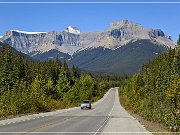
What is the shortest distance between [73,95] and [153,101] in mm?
54333

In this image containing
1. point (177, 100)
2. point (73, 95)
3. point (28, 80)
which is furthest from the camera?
point (28, 80)

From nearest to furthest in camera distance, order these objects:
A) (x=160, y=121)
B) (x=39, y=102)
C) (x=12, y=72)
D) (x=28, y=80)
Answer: (x=160, y=121) → (x=39, y=102) → (x=12, y=72) → (x=28, y=80)

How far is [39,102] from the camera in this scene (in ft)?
181

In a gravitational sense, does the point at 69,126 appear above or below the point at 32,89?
below

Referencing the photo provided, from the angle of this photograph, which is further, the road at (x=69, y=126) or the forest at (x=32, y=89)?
the forest at (x=32, y=89)

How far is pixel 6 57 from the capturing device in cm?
10556

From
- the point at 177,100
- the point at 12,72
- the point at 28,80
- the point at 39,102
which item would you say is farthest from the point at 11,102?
the point at 28,80

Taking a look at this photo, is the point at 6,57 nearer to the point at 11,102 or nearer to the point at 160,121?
the point at 11,102

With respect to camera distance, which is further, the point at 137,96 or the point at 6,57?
the point at 6,57

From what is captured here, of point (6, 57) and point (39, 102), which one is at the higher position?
point (6, 57)

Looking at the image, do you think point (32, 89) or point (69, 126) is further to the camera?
point (32, 89)

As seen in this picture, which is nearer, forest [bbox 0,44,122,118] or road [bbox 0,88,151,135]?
road [bbox 0,88,151,135]

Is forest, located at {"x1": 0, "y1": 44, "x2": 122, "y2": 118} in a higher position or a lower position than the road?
higher

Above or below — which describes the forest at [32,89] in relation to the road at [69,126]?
above
